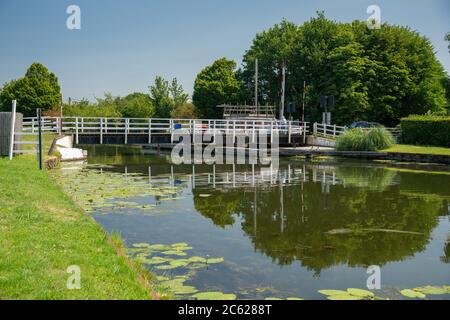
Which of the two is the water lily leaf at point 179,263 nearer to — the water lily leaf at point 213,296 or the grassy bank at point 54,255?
the grassy bank at point 54,255

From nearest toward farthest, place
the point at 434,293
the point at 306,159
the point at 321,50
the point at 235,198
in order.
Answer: the point at 434,293
the point at 235,198
the point at 306,159
the point at 321,50

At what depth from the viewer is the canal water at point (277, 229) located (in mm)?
7012

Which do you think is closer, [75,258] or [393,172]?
[75,258]

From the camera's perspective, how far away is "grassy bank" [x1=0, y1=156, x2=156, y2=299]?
524 centimetres

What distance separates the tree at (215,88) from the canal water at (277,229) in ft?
147

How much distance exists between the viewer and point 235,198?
48.1 ft

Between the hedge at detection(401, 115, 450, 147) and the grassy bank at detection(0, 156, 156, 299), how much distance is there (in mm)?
28884

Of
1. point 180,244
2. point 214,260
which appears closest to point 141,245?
point 180,244

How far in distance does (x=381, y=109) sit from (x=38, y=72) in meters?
47.7

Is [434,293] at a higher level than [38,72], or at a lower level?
lower

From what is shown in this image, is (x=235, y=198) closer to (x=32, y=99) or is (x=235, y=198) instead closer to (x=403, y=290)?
(x=403, y=290)

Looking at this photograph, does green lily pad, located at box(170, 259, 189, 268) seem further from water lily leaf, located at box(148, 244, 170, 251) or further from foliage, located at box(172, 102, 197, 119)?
foliage, located at box(172, 102, 197, 119)

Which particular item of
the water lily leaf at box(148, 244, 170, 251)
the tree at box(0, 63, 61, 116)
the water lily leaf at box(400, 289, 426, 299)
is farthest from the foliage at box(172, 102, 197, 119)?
Result: the water lily leaf at box(400, 289, 426, 299)
